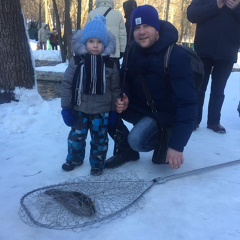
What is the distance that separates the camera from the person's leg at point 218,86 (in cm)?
354

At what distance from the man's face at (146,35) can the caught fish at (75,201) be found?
1301 millimetres

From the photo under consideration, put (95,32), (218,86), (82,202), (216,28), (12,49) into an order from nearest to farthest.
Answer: (82,202) < (95,32) < (216,28) < (218,86) < (12,49)

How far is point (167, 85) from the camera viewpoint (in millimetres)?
2396

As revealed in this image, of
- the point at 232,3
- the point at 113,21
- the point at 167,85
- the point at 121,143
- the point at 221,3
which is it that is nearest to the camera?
the point at 167,85

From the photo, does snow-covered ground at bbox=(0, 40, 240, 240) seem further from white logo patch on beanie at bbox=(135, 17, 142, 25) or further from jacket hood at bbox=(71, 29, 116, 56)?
white logo patch on beanie at bbox=(135, 17, 142, 25)

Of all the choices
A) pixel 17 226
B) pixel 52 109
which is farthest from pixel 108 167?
pixel 52 109

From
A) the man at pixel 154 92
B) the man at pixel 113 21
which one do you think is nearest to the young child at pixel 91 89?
the man at pixel 154 92

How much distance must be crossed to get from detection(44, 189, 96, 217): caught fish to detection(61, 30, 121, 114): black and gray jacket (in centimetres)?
69

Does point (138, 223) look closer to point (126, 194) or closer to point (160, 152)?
point (126, 194)

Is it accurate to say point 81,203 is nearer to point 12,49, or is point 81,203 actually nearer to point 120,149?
point 120,149

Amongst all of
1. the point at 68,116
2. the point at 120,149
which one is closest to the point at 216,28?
the point at 120,149

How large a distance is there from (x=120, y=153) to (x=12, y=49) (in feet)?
8.51

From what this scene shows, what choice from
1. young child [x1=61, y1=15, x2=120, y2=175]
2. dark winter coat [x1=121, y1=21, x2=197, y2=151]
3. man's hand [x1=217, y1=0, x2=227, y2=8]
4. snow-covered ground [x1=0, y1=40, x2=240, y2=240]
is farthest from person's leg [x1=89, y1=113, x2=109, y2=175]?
man's hand [x1=217, y1=0, x2=227, y2=8]

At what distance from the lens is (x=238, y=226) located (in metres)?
1.85
